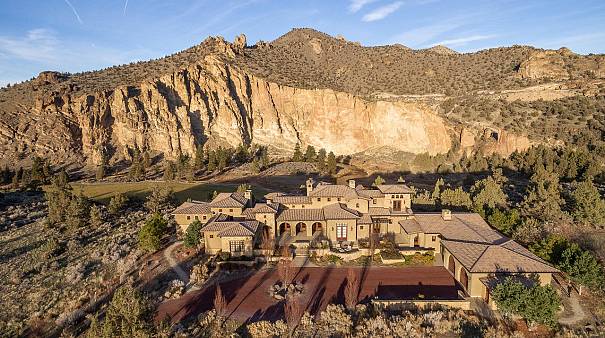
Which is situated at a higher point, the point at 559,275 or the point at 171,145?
the point at 171,145

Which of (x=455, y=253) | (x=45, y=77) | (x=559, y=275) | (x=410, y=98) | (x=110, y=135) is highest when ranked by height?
(x=45, y=77)

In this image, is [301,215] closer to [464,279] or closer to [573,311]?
[464,279]

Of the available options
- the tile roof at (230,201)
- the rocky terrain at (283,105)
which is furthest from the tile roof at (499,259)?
the rocky terrain at (283,105)

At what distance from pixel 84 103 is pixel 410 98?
70.9 meters

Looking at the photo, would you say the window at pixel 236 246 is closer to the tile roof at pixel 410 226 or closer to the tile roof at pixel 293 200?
the tile roof at pixel 293 200

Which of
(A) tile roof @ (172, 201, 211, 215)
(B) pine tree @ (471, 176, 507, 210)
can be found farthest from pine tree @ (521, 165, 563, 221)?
(A) tile roof @ (172, 201, 211, 215)

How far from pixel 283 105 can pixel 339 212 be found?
6104cm

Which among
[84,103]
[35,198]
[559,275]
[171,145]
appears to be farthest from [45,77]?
[559,275]

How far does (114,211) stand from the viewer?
1737 inches

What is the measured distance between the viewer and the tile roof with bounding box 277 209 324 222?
119 feet

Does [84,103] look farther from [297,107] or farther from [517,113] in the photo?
[517,113]

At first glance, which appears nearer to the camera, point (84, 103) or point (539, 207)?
point (539, 207)

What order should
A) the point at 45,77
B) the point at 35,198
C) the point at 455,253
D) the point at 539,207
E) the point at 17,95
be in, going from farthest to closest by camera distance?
→ 1. the point at 45,77
2. the point at 17,95
3. the point at 35,198
4. the point at 539,207
5. the point at 455,253

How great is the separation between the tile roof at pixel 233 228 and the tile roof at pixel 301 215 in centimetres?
353
